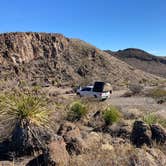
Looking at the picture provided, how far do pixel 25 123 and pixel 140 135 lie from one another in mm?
3433

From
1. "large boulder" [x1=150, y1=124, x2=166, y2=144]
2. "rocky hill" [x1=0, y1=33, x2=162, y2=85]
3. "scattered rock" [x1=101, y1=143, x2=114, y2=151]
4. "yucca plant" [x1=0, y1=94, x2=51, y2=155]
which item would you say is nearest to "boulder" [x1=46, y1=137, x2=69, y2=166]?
"yucca plant" [x1=0, y1=94, x2=51, y2=155]

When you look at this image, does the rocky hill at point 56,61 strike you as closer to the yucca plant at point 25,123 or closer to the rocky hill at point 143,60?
the rocky hill at point 143,60

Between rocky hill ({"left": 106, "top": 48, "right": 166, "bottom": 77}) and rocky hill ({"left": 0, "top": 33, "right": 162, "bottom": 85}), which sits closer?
rocky hill ({"left": 0, "top": 33, "right": 162, "bottom": 85})

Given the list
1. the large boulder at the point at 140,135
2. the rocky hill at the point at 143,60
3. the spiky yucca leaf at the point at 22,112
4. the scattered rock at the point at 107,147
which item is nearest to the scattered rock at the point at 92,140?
the scattered rock at the point at 107,147

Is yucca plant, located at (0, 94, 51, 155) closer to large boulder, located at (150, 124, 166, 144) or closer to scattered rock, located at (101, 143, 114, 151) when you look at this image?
scattered rock, located at (101, 143, 114, 151)

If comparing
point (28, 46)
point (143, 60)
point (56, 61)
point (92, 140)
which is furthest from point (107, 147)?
point (143, 60)

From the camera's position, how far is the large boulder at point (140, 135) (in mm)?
9789

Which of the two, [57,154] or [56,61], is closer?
[57,154]

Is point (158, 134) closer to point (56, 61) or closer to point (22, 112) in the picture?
point (22, 112)

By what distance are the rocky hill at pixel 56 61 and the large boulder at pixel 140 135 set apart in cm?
5863

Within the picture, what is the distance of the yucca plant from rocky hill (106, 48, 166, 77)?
125 m

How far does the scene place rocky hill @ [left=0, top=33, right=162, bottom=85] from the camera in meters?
72.0

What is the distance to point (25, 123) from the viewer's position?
897cm

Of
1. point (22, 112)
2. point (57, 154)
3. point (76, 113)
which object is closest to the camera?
point (57, 154)
